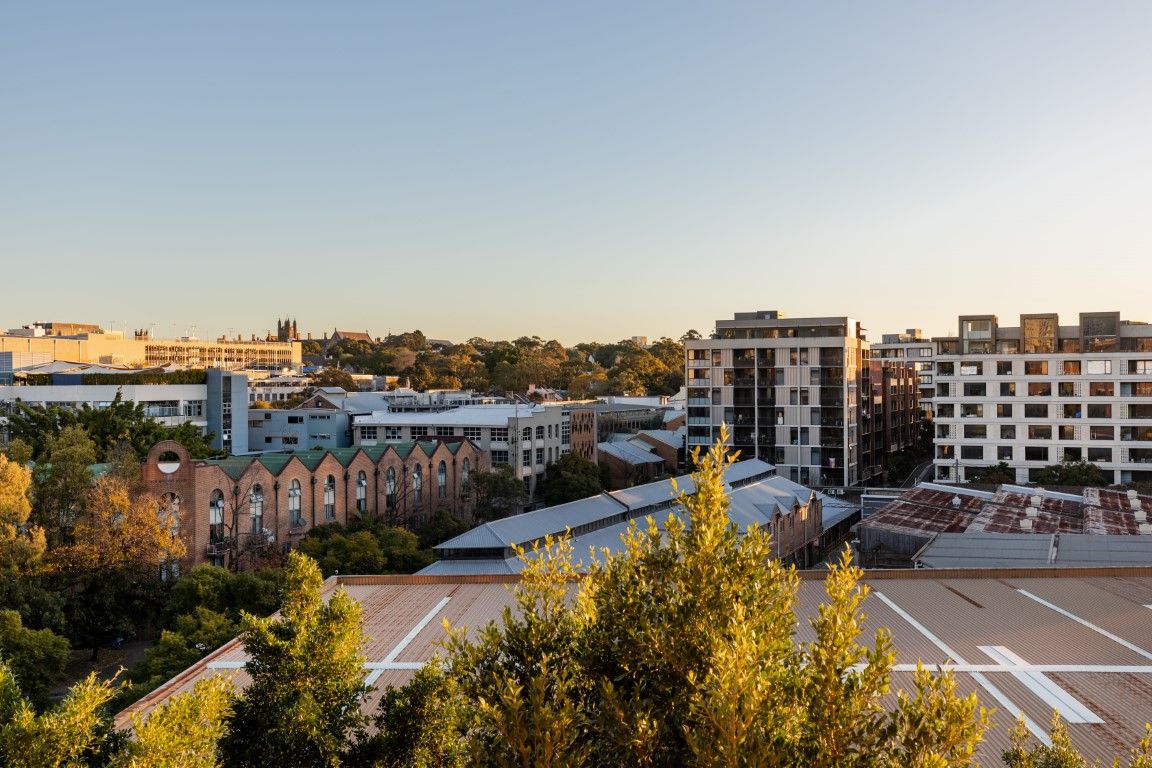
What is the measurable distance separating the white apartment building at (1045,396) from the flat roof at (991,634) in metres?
39.7

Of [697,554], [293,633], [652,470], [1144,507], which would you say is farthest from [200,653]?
[652,470]

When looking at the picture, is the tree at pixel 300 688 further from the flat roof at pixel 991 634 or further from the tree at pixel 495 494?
the tree at pixel 495 494

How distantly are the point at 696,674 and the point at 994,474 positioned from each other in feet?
197

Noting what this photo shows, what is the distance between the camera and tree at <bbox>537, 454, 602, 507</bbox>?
184 feet

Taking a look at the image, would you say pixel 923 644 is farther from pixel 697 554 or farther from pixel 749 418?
pixel 749 418

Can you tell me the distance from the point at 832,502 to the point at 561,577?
5512 centimetres

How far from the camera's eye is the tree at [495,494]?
164ft

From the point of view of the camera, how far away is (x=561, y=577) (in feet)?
29.2

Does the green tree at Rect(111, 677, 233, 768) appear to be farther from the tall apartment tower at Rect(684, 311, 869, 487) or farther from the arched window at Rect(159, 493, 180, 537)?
the tall apartment tower at Rect(684, 311, 869, 487)

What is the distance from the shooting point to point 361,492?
46188mm

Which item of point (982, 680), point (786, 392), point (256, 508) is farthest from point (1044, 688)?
point (786, 392)

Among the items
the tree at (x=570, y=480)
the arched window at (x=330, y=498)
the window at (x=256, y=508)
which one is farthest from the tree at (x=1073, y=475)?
the window at (x=256, y=508)

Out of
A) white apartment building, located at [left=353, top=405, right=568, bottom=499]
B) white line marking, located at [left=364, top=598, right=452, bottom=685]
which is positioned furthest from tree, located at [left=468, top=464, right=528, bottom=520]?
white line marking, located at [left=364, top=598, right=452, bottom=685]

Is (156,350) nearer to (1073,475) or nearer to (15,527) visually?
(15,527)
